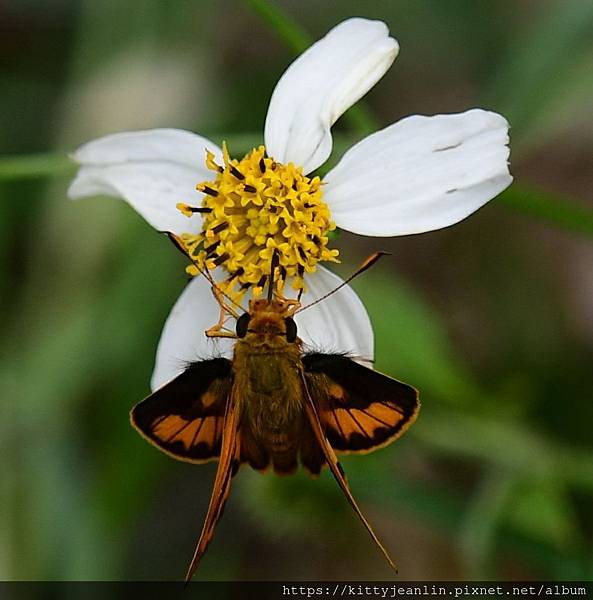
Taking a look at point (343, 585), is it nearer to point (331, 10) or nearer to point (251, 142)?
point (251, 142)

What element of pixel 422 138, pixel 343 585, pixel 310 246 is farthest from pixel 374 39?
pixel 343 585

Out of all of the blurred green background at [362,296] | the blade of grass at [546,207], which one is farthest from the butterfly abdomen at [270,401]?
the blurred green background at [362,296]

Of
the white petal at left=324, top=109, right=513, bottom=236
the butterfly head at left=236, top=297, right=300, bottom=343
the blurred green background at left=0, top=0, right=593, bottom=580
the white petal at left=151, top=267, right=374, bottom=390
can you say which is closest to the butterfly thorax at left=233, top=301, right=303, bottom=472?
the butterfly head at left=236, top=297, right=300, bottom=343

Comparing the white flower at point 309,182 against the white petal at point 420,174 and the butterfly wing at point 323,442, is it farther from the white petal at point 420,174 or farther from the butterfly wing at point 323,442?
the butterfly wing at point 323,442

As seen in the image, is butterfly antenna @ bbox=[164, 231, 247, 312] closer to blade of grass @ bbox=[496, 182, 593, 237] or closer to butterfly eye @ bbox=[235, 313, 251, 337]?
butterfly eye @ bbox=[235, 313, 251, 337]

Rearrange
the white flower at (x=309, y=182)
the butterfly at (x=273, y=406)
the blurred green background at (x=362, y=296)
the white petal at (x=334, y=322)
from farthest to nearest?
the blurred green background at (x=362, y=296), the white petal at (x=334, y=322), the white flower at (x=309, y=182), the butterfly at (x=273, y=406)

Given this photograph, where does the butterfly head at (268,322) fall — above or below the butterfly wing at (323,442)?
above
